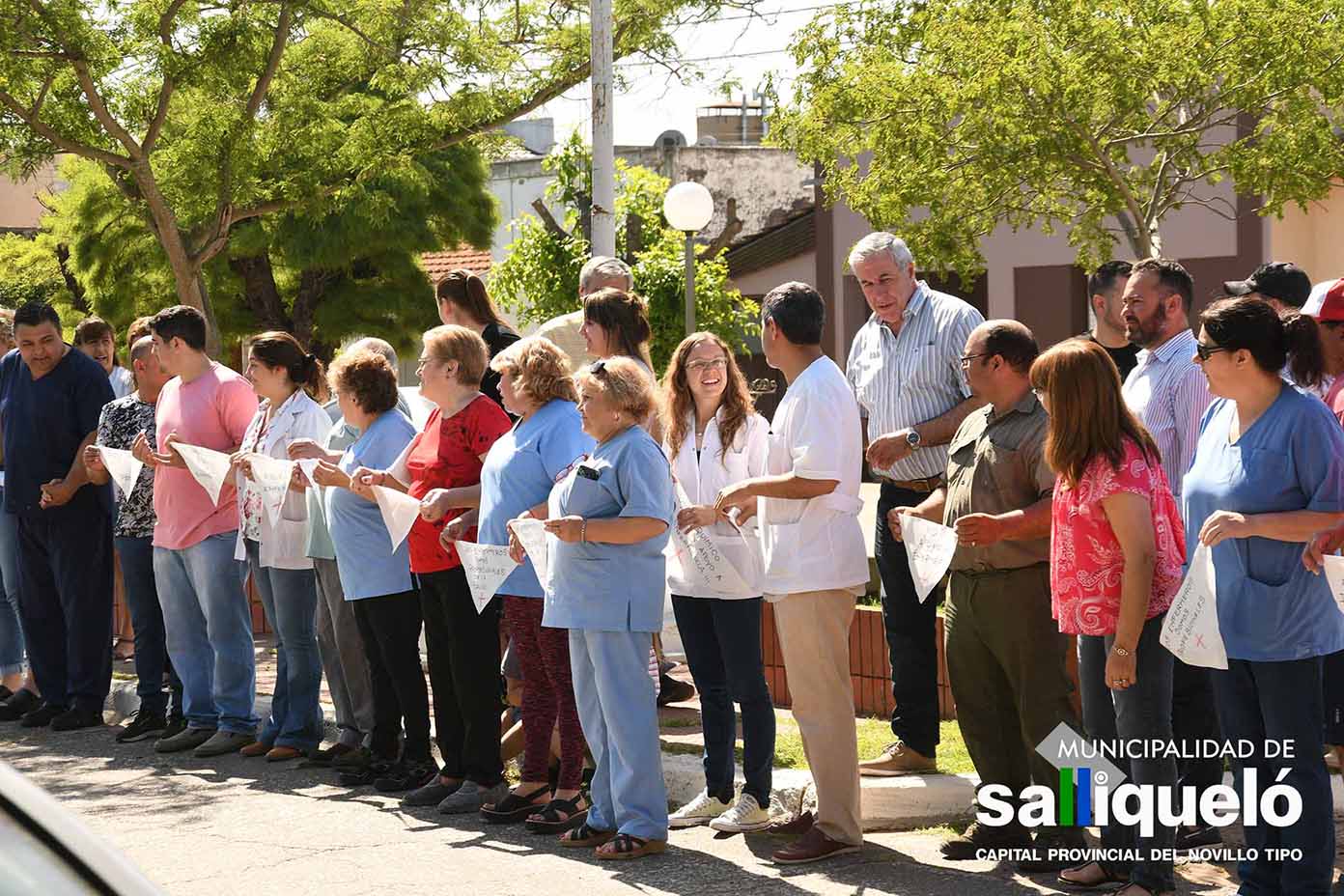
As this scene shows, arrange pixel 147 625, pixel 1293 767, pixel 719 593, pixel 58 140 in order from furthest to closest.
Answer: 1. pixel 58 140
2. pixel 147 625
3. pixel 719 593
4. pixel 1293 767

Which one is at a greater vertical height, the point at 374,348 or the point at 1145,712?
the point at 374,348

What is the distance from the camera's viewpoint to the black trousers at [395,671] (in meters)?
7.75

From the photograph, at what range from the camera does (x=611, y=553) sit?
6441mm

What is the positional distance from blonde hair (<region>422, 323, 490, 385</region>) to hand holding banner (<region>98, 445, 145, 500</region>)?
7.60 feet

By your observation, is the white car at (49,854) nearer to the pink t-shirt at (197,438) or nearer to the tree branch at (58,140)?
the pink t-shirt at (197,438)

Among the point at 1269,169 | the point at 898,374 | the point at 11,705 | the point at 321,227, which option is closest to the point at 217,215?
the point at 11,705

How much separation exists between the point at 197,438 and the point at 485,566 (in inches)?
104

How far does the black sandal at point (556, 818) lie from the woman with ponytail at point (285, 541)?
75.7 inches

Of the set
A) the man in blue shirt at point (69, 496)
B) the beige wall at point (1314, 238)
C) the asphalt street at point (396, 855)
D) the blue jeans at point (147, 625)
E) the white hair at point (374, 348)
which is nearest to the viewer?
the asphalt street at point (396, 855)

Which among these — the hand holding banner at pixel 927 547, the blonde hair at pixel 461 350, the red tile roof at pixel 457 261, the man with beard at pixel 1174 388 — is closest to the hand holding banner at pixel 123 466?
the blonde hair at pixel 461 350

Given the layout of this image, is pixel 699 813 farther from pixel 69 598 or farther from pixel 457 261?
pixel 457 261

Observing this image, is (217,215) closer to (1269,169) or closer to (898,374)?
(898,374)

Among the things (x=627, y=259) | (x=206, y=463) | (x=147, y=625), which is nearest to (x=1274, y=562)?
(x=206, y=463)

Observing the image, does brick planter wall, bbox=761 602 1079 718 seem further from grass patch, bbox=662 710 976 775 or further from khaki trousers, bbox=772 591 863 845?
khaki trousers, bbox=772 591 863 845
